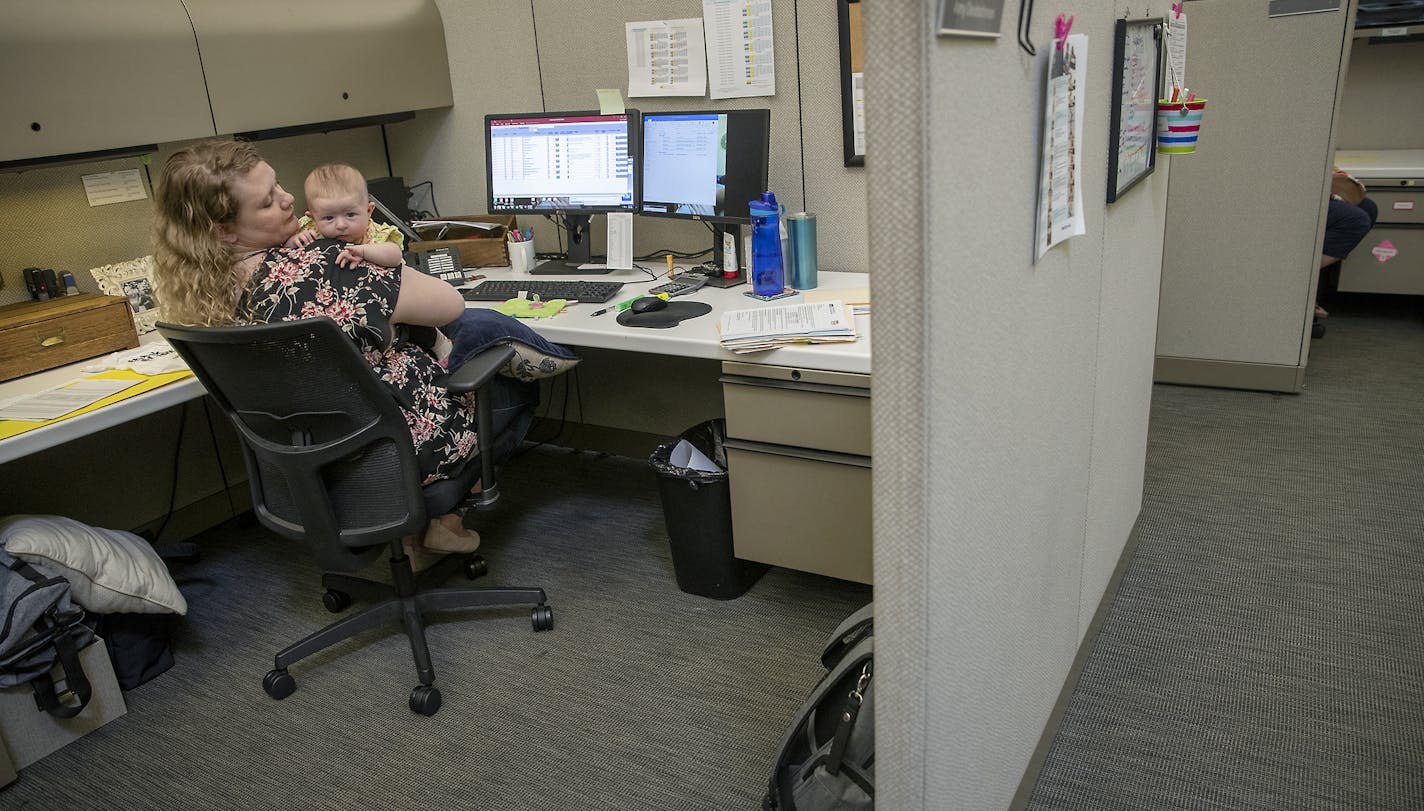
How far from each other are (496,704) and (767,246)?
112 cm

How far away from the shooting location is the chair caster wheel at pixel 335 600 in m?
2.27

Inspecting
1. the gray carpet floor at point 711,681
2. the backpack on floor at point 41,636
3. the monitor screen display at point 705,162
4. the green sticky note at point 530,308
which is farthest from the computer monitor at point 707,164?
the backpack on floor at point 41,636

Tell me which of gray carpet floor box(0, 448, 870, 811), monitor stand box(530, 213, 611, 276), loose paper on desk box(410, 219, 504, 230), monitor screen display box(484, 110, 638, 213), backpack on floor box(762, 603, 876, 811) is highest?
monitor screen display box(484, 110, 638, 213)

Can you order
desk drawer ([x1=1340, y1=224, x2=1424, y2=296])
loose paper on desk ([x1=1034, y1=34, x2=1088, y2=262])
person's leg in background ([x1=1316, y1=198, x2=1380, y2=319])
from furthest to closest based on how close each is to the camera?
1. desk drawer ([x1=1340, y1=224, x2=1424, y2=296])
2. person's leg in background ([x1=1316, y1=198, x2=1380, y2=319])
3. loose paper on desk ([x1=1034, y1=34, x2=1088, y2=262])

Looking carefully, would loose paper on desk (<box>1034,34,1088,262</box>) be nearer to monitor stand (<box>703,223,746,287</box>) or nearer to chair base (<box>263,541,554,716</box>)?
monitor stand (<box>703,223,746,287</box>)

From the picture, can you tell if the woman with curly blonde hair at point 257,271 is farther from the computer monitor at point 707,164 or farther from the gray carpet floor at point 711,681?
the computer monitor at point 707,164

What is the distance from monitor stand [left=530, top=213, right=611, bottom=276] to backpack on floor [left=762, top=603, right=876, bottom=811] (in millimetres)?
1356

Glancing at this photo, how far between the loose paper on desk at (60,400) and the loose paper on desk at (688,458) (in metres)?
1.10

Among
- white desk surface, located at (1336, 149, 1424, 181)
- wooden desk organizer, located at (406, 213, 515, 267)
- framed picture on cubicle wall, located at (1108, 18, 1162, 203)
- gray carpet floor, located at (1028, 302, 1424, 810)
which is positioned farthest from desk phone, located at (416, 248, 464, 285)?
white desk surface, located at (1336, 149, 1424, 181)

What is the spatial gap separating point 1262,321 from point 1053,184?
91.5 inches

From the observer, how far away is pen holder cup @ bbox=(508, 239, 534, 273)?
2602 mm

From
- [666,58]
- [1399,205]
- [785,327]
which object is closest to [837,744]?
[785,327]

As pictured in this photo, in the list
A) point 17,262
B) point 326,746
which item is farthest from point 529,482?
point 17,262

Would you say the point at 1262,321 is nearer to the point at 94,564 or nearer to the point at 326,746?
the point at 326,746
